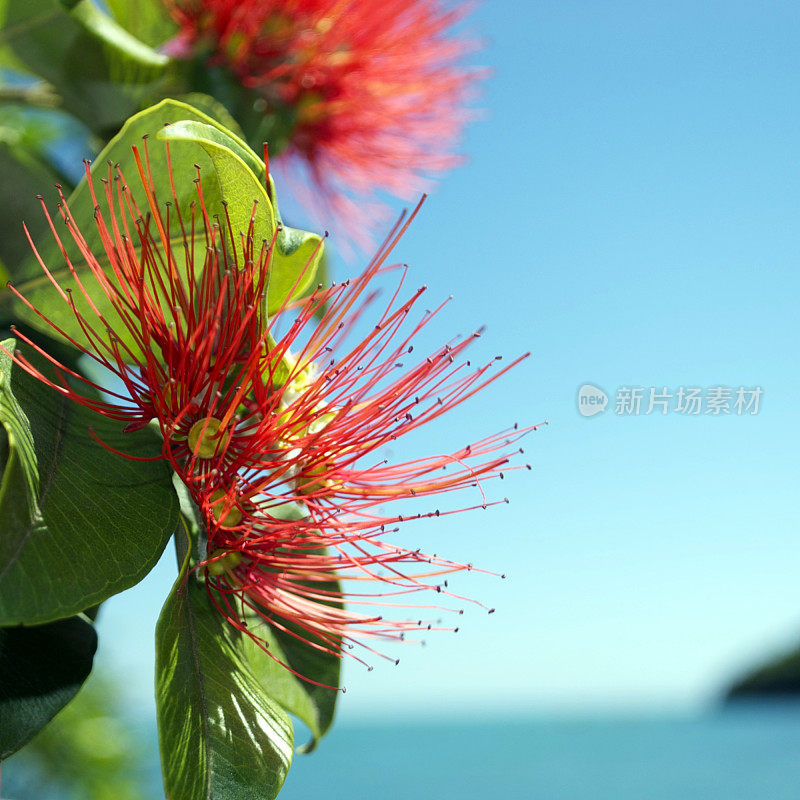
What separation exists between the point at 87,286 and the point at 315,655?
10.3 inches

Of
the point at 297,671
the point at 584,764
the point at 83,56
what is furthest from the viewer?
the point at 584,764

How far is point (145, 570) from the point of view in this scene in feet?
1.29

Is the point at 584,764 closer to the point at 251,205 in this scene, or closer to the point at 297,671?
the point at 297,671

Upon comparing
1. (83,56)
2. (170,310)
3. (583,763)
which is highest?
(83,56)

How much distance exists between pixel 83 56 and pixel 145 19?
0.27ft

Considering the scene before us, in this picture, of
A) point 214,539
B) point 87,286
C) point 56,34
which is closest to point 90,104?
point 56,34

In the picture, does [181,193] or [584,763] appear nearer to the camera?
[181,193]

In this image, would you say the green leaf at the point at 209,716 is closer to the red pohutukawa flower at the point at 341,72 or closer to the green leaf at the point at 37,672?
the green leaf at the point at 37,672

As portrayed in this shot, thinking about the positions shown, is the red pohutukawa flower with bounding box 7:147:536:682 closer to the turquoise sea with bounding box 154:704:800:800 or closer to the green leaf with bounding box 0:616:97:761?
the green leaf with bounding box 0:616:97:761

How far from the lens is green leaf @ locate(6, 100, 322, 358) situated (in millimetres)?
383

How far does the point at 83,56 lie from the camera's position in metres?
0.66

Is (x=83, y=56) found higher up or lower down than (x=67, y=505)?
higher up

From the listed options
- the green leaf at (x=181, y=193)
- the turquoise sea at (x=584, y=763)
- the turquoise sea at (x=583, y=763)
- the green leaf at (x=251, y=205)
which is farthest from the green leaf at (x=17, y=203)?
the turquoise sea at (x=584, y=763)

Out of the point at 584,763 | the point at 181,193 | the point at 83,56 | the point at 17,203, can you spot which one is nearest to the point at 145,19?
the point at 83,56
